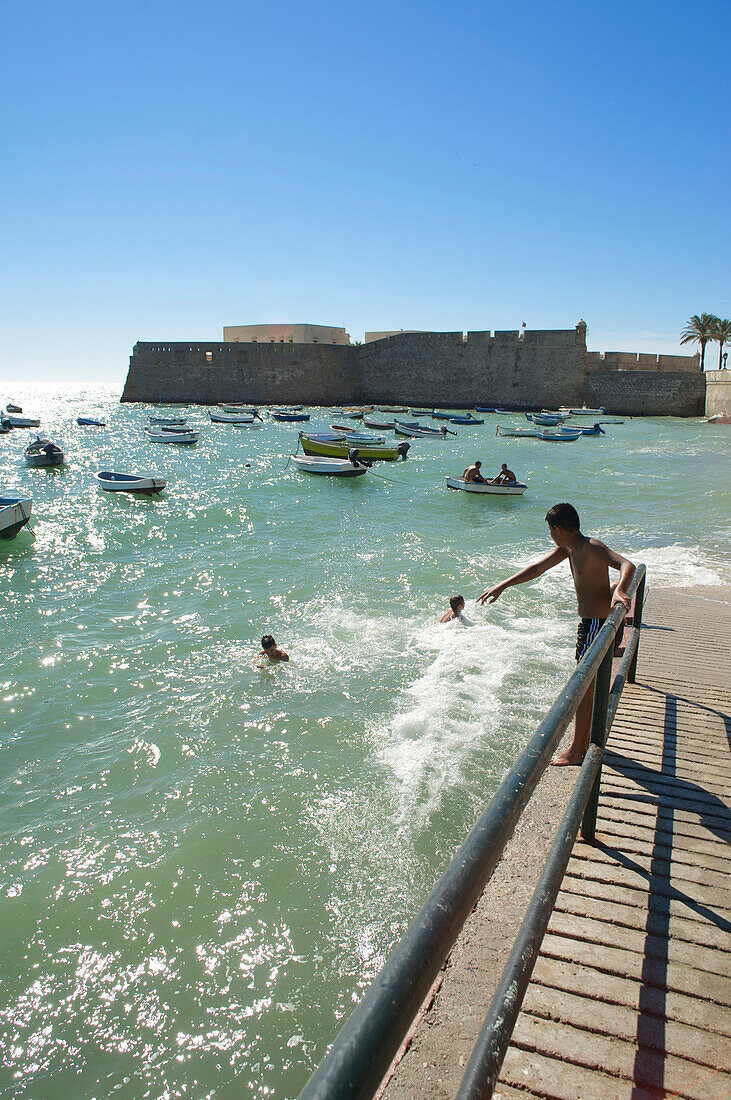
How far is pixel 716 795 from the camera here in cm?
319

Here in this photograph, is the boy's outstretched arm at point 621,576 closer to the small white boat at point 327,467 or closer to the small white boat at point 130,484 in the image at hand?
the small white boat at point 130,484

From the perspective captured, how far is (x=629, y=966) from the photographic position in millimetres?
2145

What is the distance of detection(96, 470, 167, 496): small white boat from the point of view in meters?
20.8

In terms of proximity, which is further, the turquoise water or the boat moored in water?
the boat moored in water

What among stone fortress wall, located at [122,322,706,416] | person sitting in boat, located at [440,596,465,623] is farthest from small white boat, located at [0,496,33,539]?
stone fortress wall, located at [122,322,706,416]

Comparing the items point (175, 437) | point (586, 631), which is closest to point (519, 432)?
point (175, 437)

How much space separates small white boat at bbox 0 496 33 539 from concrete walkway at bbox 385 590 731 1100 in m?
13.6

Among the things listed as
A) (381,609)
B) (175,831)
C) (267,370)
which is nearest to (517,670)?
(381,609)

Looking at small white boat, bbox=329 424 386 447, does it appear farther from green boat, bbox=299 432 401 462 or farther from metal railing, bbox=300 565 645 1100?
metal railing, bbox=300 565 645 1100

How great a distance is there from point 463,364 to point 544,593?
45.5 m

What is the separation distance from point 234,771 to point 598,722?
4.01m

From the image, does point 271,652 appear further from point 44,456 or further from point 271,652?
point 44,456

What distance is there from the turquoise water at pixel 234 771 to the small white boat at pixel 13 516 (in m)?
0.46

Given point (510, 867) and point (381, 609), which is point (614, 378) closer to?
point (381, 609)
